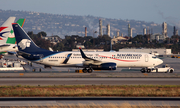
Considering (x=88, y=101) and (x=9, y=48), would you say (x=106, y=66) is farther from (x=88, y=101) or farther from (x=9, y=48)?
(x=88, y=101)

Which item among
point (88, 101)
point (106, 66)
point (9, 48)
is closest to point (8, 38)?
point (9, 48)

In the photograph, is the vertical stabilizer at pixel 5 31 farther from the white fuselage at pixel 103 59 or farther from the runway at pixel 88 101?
the runway at pixel 88 101

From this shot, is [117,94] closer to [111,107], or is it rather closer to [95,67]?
[111,107]

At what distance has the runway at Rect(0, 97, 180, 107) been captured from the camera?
20.2 metres

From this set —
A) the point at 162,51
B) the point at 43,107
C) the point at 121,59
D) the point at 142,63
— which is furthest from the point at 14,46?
the point at 162,51

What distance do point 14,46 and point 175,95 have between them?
124ft

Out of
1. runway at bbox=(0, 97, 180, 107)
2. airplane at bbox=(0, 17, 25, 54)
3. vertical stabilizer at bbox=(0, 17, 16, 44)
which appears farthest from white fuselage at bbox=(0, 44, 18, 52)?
runway at bbox=(0, 97, 180, 107)

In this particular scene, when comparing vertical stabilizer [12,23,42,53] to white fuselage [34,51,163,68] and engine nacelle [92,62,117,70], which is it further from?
engine nacelle [92,62,117,70]

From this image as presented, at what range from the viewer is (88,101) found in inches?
845

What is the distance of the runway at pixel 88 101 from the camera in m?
20.2

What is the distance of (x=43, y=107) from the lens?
18812 mm

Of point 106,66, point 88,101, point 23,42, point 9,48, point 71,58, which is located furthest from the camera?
point 9,48

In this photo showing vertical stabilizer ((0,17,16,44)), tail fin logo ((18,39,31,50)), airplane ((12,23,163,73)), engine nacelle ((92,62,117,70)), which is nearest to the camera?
engine nacelle ((92,62,117,70))

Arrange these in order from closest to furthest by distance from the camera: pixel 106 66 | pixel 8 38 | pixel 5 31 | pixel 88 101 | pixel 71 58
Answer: pixel 88 101
pixel 106 66
pixel 71 58
pixel 5 31
pixel 8 38
